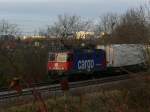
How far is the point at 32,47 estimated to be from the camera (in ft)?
131

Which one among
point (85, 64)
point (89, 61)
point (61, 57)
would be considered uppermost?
point (61, 57)

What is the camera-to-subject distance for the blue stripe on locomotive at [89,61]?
3900 centimetres

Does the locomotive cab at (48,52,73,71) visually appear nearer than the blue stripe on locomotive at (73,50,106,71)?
Yes

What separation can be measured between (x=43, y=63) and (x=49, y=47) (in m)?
1.90

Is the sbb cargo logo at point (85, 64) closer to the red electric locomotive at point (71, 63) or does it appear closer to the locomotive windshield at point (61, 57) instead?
the red electric locomotive at point (71, 63)

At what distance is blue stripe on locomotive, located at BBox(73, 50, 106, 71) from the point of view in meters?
39.0

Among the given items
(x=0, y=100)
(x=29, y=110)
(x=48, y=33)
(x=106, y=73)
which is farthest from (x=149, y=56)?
(x=48, y=33)

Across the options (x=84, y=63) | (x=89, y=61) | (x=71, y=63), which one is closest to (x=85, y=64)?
(x=84, y=63)

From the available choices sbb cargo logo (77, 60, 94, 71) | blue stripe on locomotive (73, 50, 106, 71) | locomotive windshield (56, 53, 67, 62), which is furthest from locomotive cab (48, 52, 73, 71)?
sbb cargo logo (77, 60, 94, 71)

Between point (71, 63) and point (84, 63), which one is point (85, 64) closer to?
Answer: point (84, 63)

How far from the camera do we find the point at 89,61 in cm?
3984

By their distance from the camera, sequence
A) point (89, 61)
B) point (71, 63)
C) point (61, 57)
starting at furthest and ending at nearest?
point (89, 61) → point (61, 57) → point (71, 63)

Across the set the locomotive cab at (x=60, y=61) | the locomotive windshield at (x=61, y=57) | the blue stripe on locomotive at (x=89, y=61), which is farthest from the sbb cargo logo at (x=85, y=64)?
the locomotive windshield at (x=61, y=57)

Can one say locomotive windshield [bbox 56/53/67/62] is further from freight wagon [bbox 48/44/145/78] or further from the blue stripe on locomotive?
the blue stripe on locomotive
